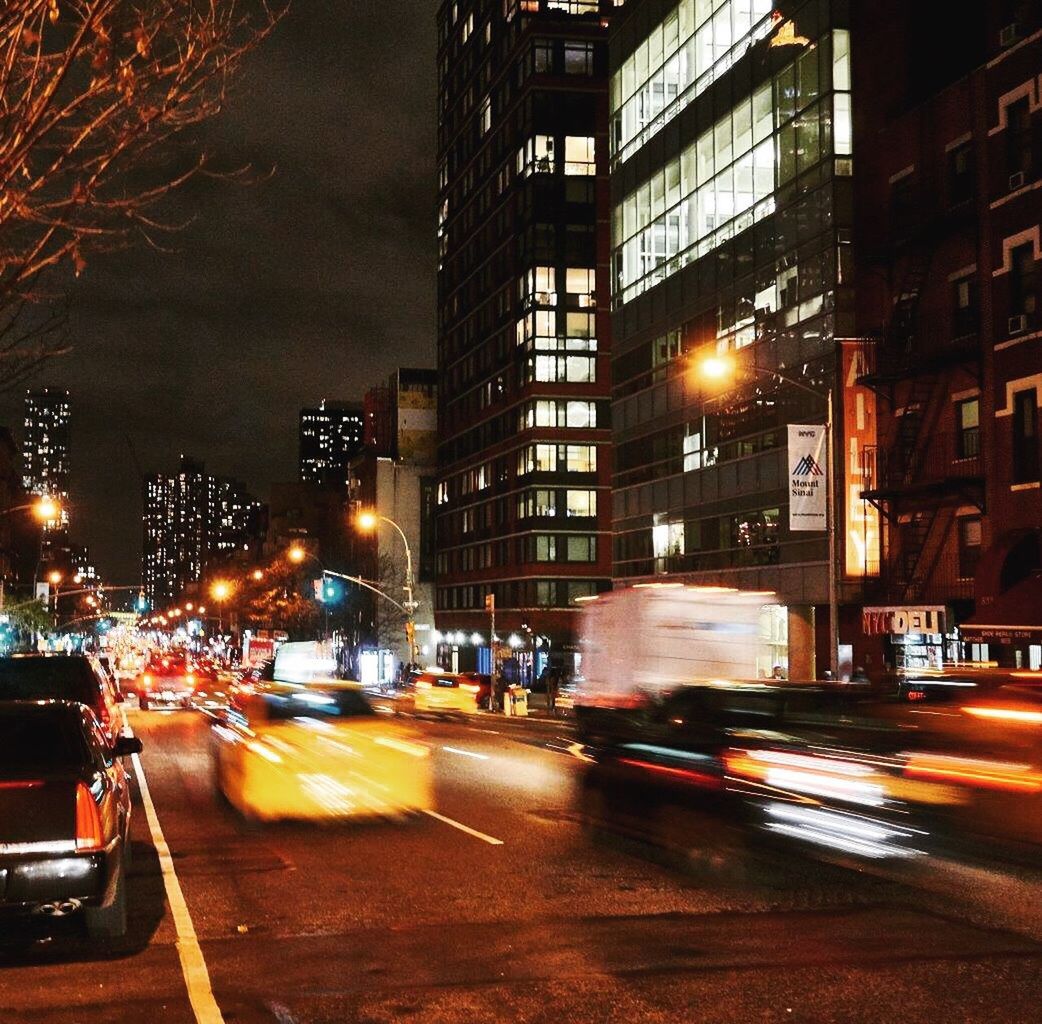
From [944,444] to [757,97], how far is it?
14.7 m

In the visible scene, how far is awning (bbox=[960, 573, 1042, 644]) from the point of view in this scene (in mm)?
28484

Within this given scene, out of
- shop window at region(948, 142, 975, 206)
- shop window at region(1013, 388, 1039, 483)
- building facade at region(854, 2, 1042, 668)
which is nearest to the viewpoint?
shop window at region(1013, 388, 1039, 483)

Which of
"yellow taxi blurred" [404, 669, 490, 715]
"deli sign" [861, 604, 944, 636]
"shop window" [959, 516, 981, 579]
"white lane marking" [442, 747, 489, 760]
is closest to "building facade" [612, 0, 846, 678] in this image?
"deli sign" [861, 604, 944, 636]

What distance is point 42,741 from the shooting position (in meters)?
9.30

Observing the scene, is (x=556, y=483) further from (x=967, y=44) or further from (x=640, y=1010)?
(x=640, y=1010)

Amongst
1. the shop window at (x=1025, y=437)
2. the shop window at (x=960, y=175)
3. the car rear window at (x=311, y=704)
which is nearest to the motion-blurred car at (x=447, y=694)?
the shop window at (x=1025, y=437)

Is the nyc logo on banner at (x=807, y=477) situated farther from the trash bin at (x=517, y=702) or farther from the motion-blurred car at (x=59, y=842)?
the motion-blurred car at (x=59, y=842)

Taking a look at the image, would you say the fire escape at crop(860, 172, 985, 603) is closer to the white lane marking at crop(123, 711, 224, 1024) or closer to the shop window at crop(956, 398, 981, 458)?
the shop window at crop(956, 398, 981, 458)

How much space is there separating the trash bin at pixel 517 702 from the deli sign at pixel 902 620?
15.0 meters

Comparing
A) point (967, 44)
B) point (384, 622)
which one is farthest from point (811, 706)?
point (384, 622)

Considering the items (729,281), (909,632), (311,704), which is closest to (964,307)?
(909,632)

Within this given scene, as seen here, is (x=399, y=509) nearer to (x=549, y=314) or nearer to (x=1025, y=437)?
(x=549, y=314)

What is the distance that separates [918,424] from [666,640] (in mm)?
18356

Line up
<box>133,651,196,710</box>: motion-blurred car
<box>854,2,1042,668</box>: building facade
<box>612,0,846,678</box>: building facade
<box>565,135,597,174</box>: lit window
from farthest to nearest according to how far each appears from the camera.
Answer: <box>565,135,597,174</box>: lit window
<box>133,651,196,710</box>: motion-blurred car
<box>612,0,846,678</box>: building facade
<box>854,2,1042,668</box>: building facade
